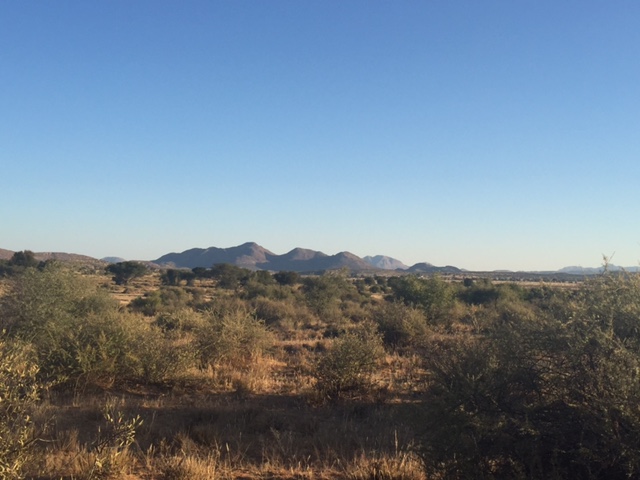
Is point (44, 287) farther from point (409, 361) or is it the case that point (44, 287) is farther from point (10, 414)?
point (409, 361)

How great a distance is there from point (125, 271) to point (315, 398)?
5654 centimetres

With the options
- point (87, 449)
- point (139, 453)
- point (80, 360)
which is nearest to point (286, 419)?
point (139, 453)

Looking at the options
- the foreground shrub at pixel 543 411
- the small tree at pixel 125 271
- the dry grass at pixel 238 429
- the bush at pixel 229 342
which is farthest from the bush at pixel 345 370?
the small tree at pixel 125 271

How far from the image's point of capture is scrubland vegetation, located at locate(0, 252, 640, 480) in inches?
172

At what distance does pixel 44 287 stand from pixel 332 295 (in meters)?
19.2

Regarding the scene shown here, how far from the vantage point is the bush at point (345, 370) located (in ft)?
32.4

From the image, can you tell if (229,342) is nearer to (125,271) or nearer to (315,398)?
(315,398)

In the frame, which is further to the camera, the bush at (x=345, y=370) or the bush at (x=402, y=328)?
the bush at (x=402, y=328)

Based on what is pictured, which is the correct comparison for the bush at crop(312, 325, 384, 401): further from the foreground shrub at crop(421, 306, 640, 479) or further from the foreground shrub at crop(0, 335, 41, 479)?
the foreground shrub at crop(0, 335, 41, 479)

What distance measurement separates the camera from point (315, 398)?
9477 millimetres

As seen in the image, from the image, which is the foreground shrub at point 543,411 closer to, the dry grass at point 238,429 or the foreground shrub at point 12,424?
the dry grass at point 238,429

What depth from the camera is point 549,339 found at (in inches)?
191

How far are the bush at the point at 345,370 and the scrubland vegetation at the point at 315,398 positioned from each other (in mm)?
30

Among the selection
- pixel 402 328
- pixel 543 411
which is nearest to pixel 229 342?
pixel 402 328
